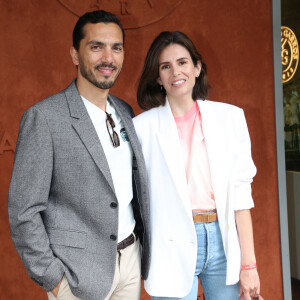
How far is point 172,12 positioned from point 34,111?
1.79 meters

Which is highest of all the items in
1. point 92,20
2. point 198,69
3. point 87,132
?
point 92,20

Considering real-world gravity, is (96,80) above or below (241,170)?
above

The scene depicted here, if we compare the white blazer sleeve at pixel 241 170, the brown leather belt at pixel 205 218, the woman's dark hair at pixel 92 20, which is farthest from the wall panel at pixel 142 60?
the brown leather belt at pixel 205 218

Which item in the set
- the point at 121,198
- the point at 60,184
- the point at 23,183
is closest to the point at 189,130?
the point at 121,198

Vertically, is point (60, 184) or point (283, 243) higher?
point (60, 184)

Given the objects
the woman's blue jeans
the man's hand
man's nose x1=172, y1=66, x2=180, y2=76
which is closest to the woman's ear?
man's nose x1=172, y1=66, x2=180, y2=76

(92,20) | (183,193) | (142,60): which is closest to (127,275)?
(183,193)

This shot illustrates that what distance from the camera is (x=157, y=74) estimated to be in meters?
2.04

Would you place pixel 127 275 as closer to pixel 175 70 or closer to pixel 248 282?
pixel 248 282

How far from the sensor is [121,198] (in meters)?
1.78

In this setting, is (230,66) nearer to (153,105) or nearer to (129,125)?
(153,105)

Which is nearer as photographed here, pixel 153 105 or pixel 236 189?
pixel 236 189

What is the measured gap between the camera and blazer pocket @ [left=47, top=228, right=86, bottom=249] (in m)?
1.66

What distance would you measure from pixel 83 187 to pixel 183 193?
448 millimetres
